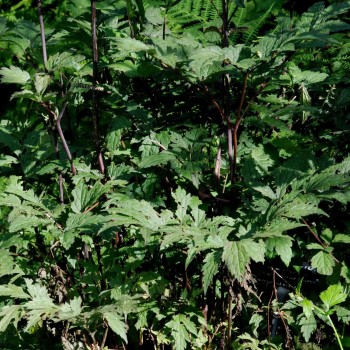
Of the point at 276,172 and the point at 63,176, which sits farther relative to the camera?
the point at 63,176

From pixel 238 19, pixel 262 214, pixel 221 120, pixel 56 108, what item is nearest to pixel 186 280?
pixel 262 214

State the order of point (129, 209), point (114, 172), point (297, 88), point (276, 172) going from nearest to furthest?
point (129, 209) < point (276, 172) < point (114, 172) < point (297, 88)

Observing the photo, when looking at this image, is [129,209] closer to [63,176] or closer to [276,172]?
[276,172]

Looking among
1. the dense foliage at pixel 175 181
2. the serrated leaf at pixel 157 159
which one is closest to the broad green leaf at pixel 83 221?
the dense foliage at pixel 175 181

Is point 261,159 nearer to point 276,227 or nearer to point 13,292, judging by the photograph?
point 276,227

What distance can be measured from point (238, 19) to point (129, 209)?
0.98 meters

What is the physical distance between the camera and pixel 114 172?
2.24 metres

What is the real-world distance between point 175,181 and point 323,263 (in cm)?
70

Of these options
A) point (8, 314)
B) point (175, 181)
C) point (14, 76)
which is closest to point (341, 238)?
point (175, 181)

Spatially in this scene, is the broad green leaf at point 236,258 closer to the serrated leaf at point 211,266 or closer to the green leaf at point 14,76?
the serrated leaf at point 211,266

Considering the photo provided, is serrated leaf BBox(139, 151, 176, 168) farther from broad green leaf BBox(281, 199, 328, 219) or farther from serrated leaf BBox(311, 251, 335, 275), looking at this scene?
serrated leaf BBox(311, 251, 335, 275)

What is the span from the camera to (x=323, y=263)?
2.09m

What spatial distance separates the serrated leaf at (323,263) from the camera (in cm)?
207

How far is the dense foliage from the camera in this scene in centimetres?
189
